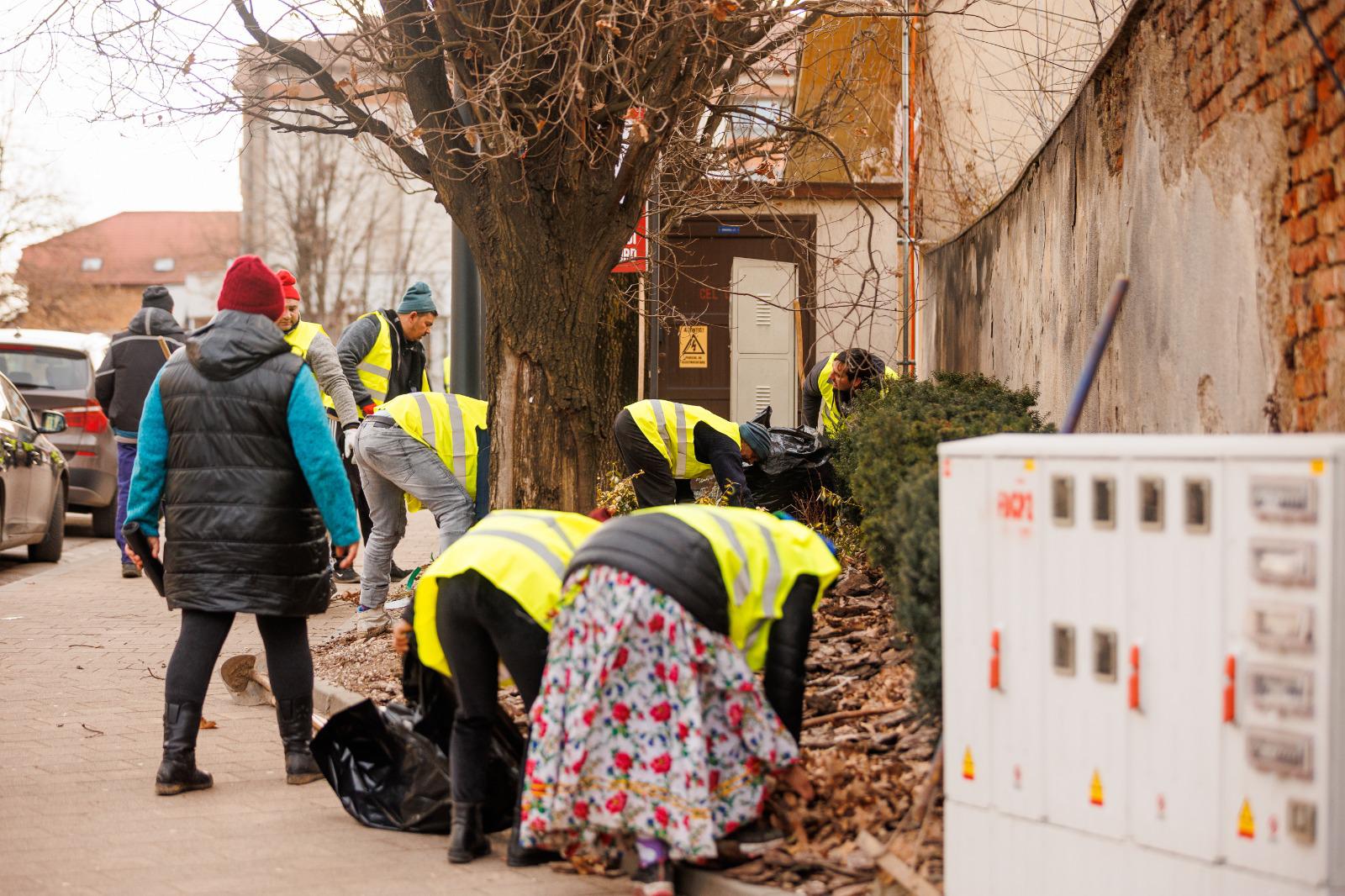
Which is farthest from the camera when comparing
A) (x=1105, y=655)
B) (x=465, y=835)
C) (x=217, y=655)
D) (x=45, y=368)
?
(x=45, y=368)

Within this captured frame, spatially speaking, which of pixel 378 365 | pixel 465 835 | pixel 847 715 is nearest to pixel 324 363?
pixel 378 365

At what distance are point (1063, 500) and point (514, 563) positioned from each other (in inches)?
67.5

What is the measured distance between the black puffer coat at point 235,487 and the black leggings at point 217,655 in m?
0.11

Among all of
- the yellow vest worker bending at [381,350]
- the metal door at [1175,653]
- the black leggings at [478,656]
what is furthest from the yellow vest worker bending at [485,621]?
the yellow vest worker bending at [381,350]

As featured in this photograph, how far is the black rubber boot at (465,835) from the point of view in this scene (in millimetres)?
4785

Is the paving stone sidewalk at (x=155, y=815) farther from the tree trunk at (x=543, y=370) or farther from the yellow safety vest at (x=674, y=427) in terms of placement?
the yellow safety vest at (x=674, y=427)

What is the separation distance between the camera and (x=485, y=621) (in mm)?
4523

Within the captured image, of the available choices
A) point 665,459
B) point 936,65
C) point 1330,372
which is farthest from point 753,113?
point 936,65

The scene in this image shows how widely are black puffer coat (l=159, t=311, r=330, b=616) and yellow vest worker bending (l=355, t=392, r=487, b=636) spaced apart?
100 inches

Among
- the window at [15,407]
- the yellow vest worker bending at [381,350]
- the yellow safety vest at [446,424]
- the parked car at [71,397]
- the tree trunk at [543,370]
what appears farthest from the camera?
the parked car at [71,397]

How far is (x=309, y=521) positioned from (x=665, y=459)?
306 cm

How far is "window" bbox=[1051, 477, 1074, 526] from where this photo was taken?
141 inches

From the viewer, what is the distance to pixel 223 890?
4531mm

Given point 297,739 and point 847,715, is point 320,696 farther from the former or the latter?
point 847,715
